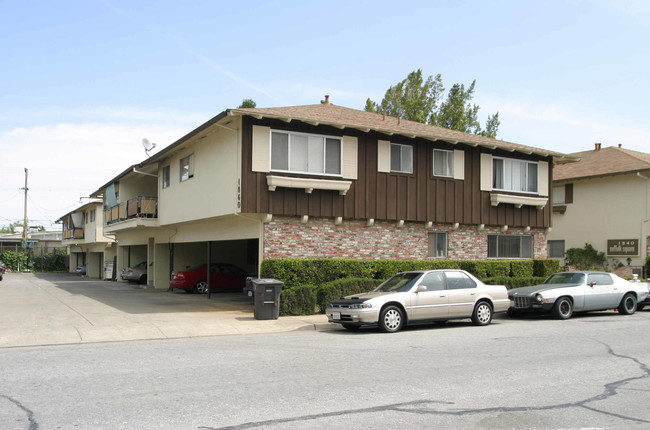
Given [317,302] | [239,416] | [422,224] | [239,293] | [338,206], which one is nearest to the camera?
[239,416]

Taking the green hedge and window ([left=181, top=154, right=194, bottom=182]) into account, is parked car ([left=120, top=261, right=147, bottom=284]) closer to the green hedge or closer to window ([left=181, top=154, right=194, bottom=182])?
window ([left=181, top=154, right=194, bottom=182])

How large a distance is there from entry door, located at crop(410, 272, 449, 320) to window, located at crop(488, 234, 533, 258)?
9.38 metres

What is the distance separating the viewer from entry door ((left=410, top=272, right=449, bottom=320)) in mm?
13688

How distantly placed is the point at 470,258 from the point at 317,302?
7.79m

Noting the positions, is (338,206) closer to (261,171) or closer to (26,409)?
(261,171)

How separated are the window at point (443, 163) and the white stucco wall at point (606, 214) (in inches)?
530

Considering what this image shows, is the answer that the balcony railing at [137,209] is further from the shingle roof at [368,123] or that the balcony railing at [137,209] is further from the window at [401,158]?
the window at [401,158]

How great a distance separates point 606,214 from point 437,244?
14.2 meters

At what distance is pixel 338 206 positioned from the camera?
18.8 m

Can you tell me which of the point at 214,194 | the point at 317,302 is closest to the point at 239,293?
the point at 214,194

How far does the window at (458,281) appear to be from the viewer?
14345 mm

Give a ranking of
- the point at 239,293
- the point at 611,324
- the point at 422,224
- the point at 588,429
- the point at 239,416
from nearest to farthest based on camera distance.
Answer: the point at 588,429 → the point at 239,416 → the point at 611,324 → the point at 422,224 → the point at 239,293

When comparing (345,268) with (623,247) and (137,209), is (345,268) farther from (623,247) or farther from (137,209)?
(623,247)

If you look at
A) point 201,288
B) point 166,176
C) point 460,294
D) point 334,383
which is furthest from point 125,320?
point 166,176
